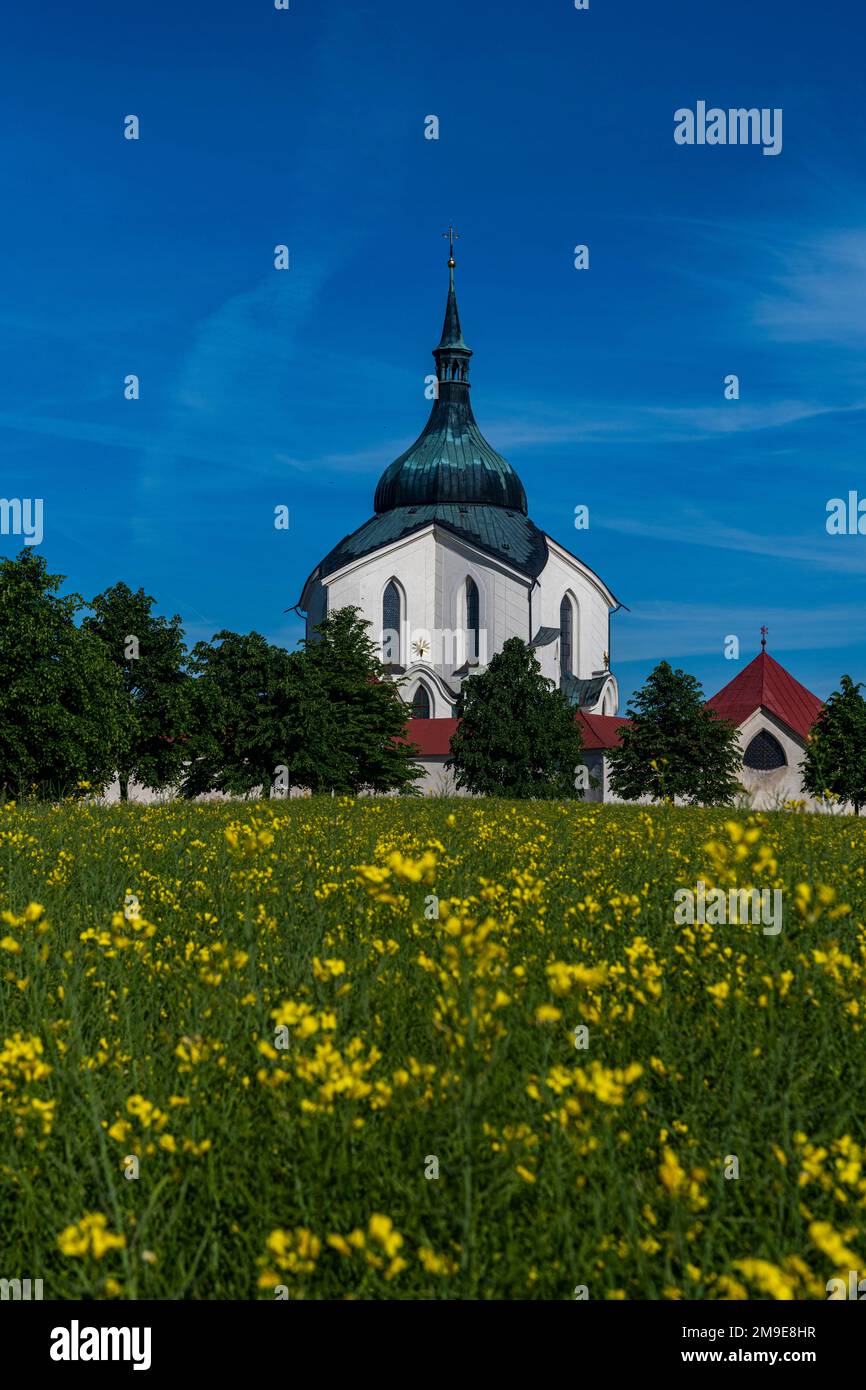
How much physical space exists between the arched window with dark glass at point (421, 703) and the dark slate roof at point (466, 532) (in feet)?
40.9

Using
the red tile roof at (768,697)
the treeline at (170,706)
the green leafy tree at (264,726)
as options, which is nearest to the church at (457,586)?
the red tile roof at (768,697)

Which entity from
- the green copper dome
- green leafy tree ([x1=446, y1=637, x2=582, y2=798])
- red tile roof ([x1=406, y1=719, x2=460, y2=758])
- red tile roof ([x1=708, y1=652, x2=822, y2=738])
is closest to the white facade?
red tile roof ([x1=406, y1=719, x2=460, y2=758])

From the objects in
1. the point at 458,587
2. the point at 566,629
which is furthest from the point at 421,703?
the point at 566,629

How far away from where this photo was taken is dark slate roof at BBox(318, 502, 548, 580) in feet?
261

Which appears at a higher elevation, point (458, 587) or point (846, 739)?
point (458, 587)

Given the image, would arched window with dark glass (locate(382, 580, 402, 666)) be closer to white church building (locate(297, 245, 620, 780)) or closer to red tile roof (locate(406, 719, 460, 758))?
A: white church building (locate(297, 245, 620, 780))

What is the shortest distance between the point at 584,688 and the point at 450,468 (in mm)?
23654

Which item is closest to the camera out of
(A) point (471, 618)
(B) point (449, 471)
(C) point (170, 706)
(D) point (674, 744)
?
(C) point (170, 706)

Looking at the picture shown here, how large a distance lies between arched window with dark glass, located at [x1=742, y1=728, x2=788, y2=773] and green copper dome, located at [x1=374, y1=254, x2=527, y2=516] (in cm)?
3561

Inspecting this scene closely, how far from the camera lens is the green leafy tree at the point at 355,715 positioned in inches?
1692

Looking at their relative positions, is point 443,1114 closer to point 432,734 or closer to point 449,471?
point 432,734

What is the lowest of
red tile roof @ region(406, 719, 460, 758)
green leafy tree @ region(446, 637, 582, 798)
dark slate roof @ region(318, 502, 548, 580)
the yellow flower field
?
the yellow flower field

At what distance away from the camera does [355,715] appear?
48219mm
